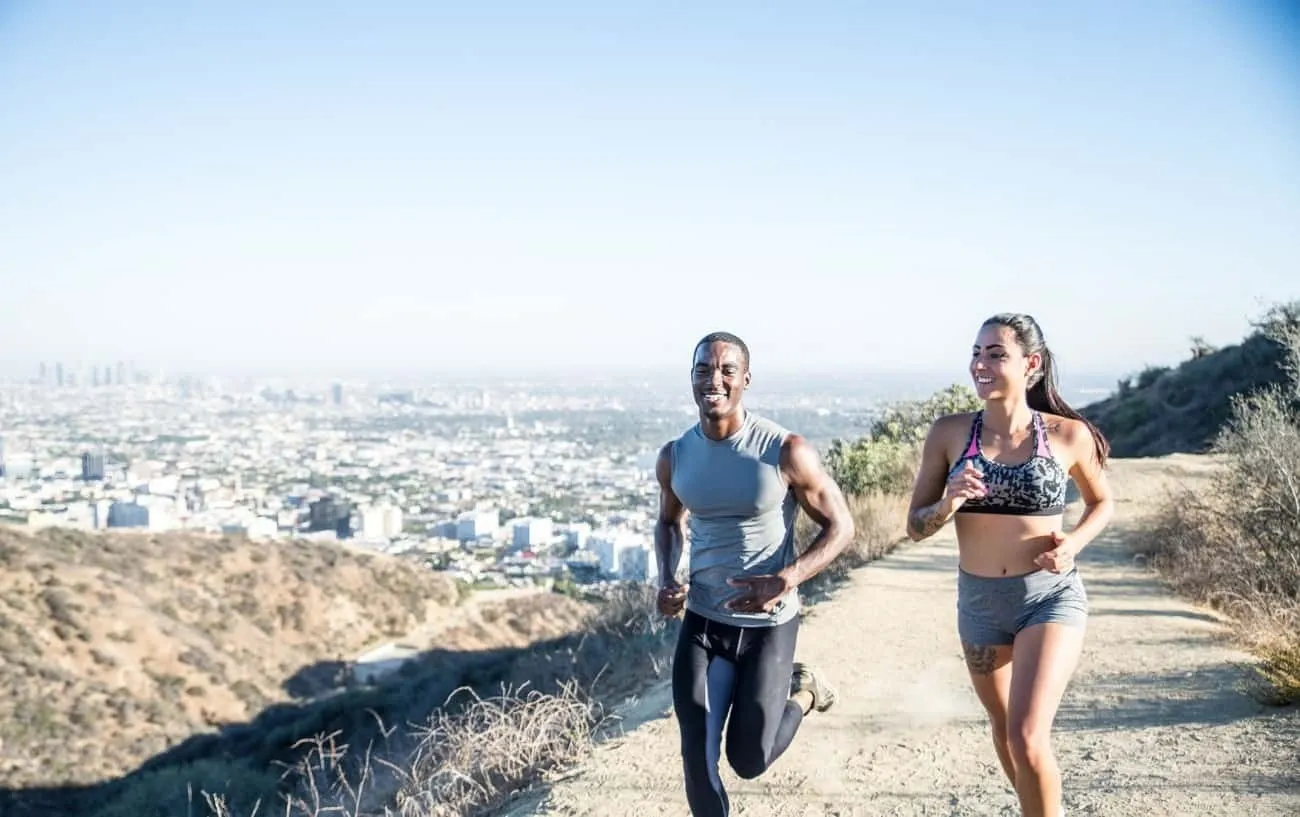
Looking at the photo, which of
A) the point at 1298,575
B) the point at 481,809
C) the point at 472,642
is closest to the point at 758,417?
the point at 481,809

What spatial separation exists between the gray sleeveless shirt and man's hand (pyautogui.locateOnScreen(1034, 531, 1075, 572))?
0.90 m

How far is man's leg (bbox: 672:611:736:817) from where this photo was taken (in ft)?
12.2

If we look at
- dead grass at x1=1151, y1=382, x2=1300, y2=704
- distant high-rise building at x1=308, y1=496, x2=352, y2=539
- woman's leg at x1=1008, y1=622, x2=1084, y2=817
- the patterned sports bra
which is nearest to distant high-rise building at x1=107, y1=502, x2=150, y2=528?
distant high-rise building at x1=308, y1=496, x2=352, y2=539

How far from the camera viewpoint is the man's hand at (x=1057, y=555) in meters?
3.32

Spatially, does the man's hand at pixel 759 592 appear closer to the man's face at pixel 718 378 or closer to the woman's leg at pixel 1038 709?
the man's face at pixel 718 378

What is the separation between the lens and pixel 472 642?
27.8 meters

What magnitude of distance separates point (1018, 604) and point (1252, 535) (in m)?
6.91

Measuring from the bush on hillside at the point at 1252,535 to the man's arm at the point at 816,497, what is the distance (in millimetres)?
4387

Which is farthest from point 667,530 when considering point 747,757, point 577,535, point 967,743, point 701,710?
point 577,535

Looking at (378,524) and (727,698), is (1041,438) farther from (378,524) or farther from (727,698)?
(378,524)

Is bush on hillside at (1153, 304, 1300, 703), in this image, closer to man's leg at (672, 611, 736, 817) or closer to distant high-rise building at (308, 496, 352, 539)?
man's leg at (672, 611, 736, 817)

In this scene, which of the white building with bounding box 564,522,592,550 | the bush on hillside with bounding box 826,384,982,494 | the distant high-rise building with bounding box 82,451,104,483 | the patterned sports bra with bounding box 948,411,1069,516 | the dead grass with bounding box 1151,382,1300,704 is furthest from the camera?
the distant high-rise building with bounding box 82,451,104,483

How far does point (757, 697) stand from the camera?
12.4 feet

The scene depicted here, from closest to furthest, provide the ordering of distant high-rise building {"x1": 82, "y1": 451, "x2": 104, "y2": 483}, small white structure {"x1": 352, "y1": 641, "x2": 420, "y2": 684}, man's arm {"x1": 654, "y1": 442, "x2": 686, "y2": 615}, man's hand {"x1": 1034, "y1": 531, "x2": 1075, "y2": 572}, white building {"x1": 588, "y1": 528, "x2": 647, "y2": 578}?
man's hand {"x1": 1034, "y1": 531, "x2": 1075, "y2": 572} → man's arm {"x1": 654, "y1": 442, "x2": 686, "y2": 615} → small white structure {"x1": 352, "y1": 641, "x2": 420, "y2": 684} → white building {"x1": 588, "y1": 528, "x2": 647, "y2": 578} → distant high-rise building {"x1": 82, "y1": 451, "x2": 104, "y2": 483}
